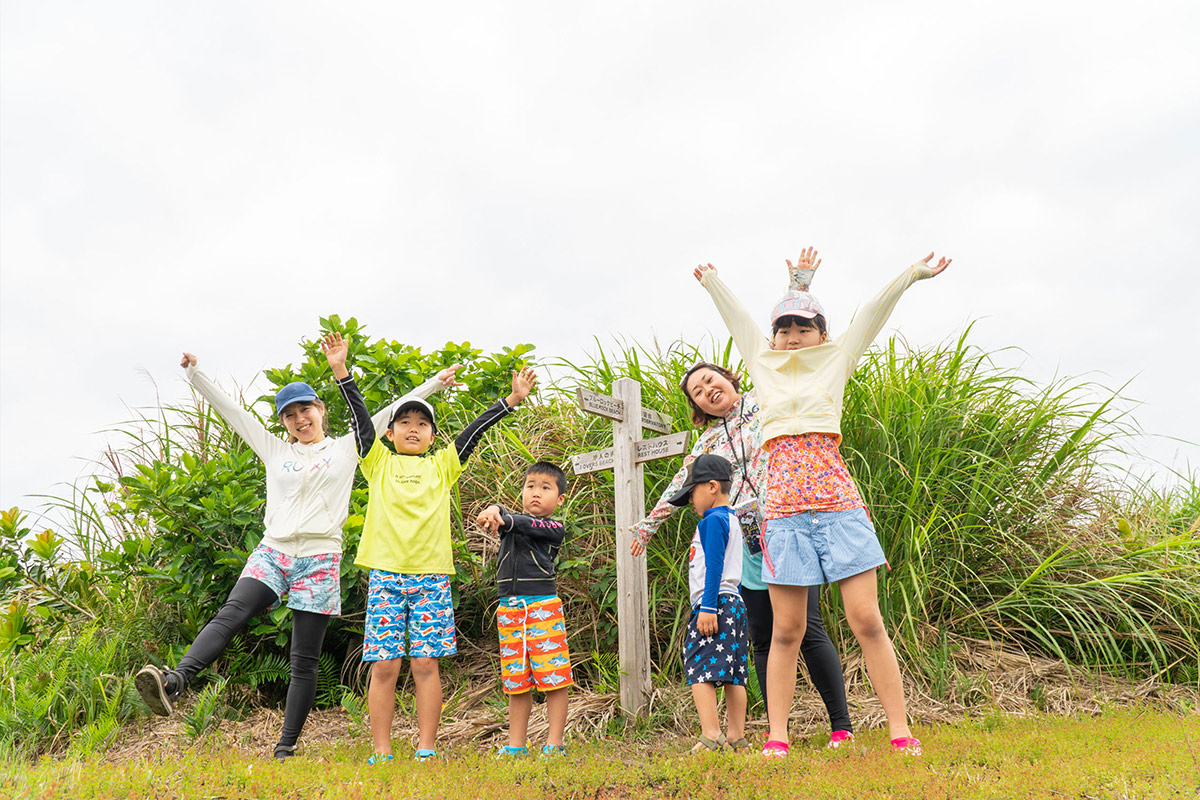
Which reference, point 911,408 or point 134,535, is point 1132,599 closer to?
point 911,408

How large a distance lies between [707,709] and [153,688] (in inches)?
96.1

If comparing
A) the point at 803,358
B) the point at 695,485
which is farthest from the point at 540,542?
the point at 803,358

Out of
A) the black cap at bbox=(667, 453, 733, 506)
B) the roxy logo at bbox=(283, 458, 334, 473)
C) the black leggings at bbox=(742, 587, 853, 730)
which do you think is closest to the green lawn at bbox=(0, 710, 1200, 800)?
the black leggings at bbox=(742, 587, 853, 730)

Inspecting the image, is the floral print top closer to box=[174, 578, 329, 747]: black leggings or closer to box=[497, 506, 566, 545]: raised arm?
box=[497, 506, 566, 545]: raised arm

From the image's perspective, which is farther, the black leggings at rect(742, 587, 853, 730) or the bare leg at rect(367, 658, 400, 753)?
the bare leg at rect(367, 658, 400, 753)

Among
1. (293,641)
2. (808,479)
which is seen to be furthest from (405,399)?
(808,479)

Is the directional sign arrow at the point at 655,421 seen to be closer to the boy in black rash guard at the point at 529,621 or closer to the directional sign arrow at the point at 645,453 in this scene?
the directional sign arrow at the point at 645,453

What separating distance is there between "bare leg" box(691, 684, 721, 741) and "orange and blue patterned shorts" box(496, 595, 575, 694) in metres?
0.66

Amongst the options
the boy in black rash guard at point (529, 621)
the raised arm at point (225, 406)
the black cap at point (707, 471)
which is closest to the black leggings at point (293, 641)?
the raised arm at point (225, 406)

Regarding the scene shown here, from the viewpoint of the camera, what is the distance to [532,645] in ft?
13.7

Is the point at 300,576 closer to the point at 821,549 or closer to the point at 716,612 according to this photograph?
the point at 716,612

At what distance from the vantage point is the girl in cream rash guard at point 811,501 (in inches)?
136

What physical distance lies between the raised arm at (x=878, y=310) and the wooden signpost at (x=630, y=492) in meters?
1.25

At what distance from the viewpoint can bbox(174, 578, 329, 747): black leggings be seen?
3986 mm
